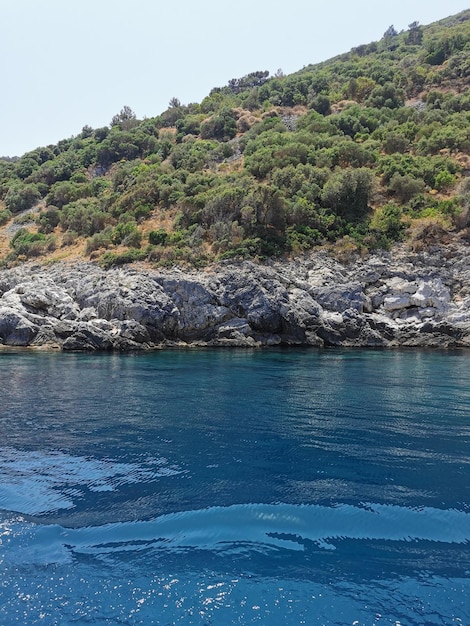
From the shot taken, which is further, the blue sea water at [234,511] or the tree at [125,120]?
the tree at [125,120]

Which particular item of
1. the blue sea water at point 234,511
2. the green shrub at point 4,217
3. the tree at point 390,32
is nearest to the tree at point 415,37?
the tree at point 390,32

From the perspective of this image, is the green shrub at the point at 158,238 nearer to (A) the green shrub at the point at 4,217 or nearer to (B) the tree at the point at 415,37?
(A) the green shrub at the point at 4,217

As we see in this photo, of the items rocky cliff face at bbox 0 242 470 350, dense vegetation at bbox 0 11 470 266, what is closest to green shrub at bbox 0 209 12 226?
dense vegetation at bbox 0 11 470 266

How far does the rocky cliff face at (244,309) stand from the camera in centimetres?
2852

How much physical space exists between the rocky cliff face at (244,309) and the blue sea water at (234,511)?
1605 centimetres

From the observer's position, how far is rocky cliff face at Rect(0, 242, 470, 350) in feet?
93.6

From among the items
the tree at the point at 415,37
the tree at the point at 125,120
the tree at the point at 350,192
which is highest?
the tree at the point at 415,37

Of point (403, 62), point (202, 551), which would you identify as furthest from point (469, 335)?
point (403, 62)

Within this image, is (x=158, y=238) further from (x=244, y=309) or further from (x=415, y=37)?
(x=415, y=37)

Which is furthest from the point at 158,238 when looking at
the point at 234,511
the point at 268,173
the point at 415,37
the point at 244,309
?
the point at 415,37

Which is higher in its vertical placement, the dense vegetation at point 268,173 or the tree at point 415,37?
the tree at point 415,37

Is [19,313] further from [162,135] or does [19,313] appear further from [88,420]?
[162,135]

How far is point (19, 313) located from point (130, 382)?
16.4 meters

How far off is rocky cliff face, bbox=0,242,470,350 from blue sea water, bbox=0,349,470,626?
16.0 m
